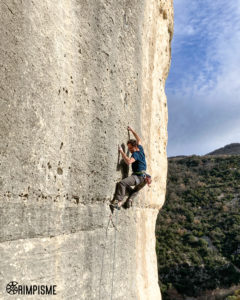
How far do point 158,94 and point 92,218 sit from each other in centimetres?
323

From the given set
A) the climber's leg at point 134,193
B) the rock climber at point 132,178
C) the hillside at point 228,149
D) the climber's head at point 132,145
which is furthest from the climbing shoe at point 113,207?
the hillside at point 228,149

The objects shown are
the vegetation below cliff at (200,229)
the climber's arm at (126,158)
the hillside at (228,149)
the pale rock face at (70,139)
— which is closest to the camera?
the pale rock face at (70,139)

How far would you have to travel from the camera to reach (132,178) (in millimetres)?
4531

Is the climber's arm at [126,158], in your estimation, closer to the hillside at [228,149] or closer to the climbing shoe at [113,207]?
the climbing shoe at [113,207]

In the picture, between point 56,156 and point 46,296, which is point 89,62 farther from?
point 46,296

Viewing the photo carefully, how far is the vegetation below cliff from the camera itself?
20938 millimetres

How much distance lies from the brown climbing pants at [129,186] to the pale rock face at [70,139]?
93mm

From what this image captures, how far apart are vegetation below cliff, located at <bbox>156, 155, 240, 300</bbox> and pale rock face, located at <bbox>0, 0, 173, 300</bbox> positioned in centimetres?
1738

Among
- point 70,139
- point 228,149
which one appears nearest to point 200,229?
point 70,139

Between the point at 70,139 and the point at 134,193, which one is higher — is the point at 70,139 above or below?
above

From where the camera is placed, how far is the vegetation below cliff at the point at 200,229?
20938 millimetres

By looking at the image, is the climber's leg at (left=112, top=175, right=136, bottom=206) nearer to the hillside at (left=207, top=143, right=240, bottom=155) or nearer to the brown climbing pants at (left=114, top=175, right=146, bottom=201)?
the brown climbing pants at (left=114, top=175, right=146, bottom=201)

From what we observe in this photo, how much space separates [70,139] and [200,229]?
25.3 metres

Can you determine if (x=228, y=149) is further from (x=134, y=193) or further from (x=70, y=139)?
(x=70, y=139)
